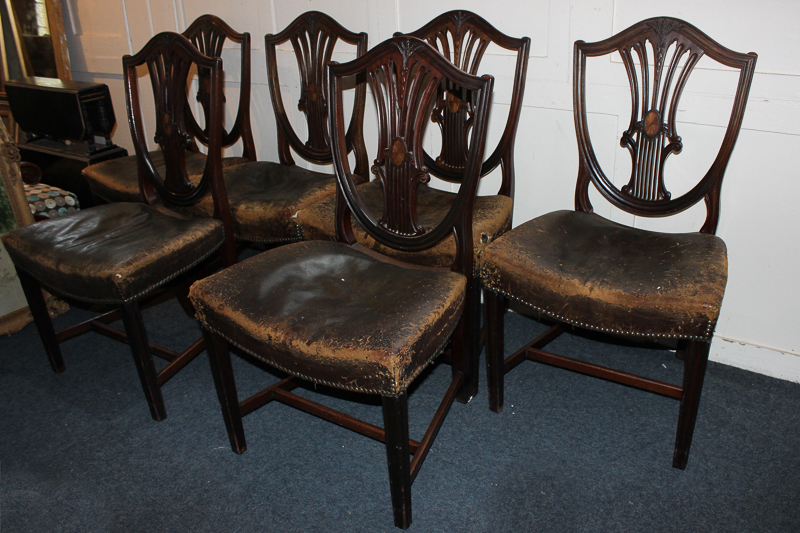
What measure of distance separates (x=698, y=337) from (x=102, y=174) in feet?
Result: 7.30

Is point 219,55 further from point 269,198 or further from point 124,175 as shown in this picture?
point 269,198

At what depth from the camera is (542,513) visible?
145cm

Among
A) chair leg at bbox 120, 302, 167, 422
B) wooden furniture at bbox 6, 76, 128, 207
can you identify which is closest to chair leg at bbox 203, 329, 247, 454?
chair leg at bbox 120, 302, 167, 422

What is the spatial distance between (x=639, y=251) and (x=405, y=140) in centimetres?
69

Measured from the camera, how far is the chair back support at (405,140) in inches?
55.5

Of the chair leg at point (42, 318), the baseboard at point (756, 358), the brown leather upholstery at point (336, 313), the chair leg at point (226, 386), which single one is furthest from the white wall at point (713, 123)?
the chair leg at point (42, 318)

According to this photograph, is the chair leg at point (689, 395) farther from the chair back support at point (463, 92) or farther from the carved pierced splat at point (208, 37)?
the carved pierced splat at point (208, 37)

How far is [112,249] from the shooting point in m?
1.72

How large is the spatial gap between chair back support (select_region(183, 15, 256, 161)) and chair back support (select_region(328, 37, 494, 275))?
86 centimetres

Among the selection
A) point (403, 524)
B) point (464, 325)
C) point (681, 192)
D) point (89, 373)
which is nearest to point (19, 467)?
point (89, 373)

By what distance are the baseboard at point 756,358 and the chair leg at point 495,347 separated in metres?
0.80

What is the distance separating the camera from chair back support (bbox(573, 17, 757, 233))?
1.58 m

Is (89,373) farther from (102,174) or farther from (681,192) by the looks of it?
(681,192)

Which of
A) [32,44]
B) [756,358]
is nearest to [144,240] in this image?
[756,358]
